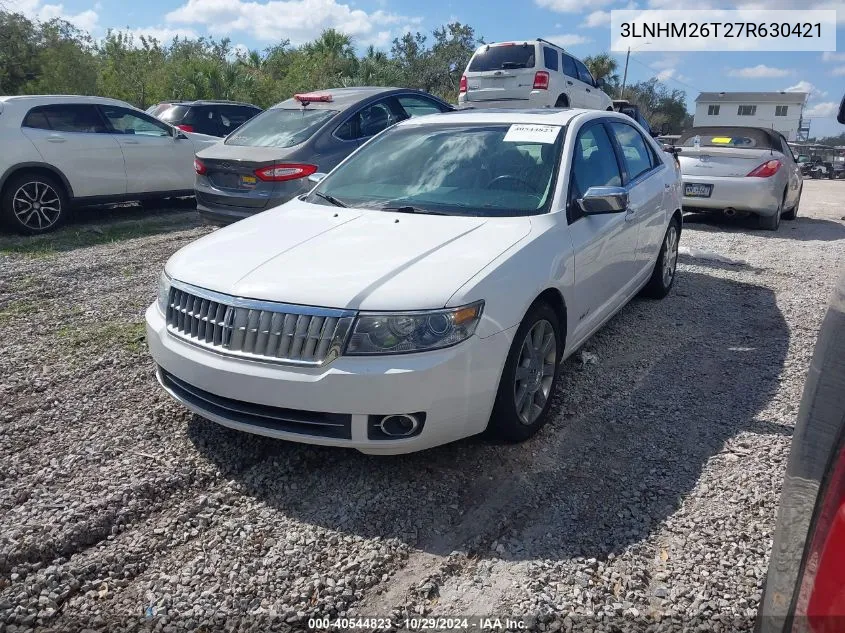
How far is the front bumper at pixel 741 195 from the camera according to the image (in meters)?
9.76

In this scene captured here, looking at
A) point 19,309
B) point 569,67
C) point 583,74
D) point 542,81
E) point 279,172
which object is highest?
point 569,67

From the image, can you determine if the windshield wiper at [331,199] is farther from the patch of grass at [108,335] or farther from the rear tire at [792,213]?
the rear tire at [792,213]

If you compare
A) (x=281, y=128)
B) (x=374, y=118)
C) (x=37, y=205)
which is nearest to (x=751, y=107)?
(x=374, y=118)

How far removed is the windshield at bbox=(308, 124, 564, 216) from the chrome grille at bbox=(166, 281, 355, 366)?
1296 millimetres

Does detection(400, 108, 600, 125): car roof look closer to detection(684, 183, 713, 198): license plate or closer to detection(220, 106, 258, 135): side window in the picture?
detection(684, 183, 713, 198): license plate

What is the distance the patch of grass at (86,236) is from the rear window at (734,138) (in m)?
7.71

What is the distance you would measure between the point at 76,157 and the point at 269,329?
7.44 meters

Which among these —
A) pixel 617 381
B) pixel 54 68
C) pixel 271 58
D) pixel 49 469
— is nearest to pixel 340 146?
pixel 617 381

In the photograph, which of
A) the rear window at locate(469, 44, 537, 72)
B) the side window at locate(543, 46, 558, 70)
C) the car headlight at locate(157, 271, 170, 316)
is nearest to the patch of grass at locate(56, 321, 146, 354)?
the car headlight at locate(157, 271, 170, 316)

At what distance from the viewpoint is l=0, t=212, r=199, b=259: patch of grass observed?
8000 millimetres

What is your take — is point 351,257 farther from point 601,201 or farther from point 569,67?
point 569,67

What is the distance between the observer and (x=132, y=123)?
9.84m

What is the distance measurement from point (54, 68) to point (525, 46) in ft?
67.3

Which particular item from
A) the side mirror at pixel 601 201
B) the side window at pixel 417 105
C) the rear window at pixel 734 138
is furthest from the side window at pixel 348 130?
the rear window at pixel 734 138
